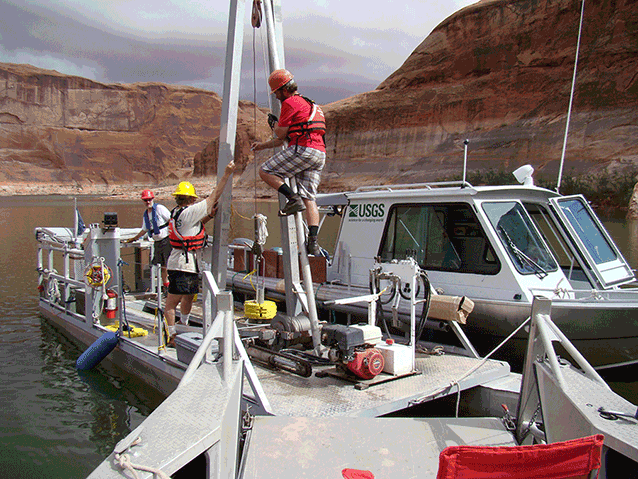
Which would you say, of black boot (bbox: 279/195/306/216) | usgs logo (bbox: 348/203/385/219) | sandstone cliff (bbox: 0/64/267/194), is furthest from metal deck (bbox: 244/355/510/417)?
sandstone cliff (bbox: 0/64/267/194)

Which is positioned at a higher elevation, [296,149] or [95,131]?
[95,131]

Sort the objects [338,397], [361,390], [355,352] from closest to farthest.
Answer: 1. [338,397]
2. [361,390]
3. [355,352]

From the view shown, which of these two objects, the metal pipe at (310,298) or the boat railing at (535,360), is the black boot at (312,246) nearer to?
the metal pipe at (310,298)

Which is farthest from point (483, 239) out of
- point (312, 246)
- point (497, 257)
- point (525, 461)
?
point (525, 461)

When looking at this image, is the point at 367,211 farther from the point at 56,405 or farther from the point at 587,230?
the point at 56,405

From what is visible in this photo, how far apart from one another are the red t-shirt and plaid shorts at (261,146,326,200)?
0.21 ft

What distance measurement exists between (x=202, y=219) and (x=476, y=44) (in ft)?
209

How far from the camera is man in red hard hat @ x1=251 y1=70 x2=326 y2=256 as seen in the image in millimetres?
4875

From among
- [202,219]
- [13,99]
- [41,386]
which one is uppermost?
[13,99]

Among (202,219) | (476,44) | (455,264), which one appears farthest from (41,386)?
(476,44)

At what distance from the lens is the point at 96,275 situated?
284 inches

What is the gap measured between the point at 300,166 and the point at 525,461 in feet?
11.1

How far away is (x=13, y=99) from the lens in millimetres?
146375

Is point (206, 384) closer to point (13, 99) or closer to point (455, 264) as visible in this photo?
point (455, 264)
